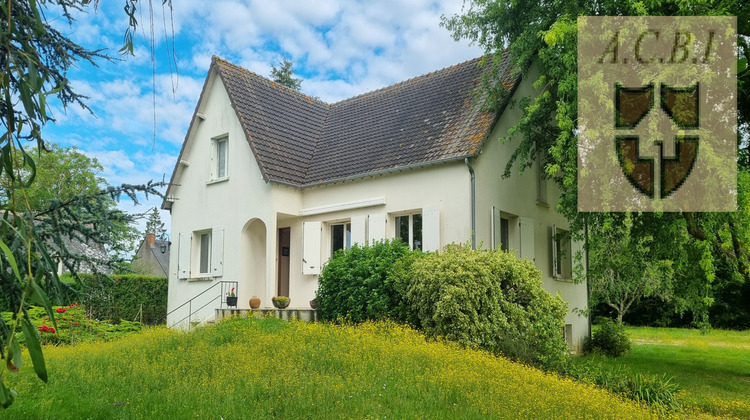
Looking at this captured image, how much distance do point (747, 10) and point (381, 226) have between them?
9.27 meters

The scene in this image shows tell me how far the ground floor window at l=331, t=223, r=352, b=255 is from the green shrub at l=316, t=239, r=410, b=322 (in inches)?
104

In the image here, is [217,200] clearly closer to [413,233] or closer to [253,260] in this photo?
[253,260]

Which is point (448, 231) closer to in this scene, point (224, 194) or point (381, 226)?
point (381, 226)

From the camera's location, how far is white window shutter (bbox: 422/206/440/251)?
1422 cm

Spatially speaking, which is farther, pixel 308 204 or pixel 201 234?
pixel 201 234

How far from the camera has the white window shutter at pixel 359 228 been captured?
15.6 meters

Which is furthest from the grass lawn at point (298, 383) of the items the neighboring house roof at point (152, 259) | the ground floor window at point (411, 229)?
the neighboring house roof at point (152, 259)

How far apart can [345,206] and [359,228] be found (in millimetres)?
779

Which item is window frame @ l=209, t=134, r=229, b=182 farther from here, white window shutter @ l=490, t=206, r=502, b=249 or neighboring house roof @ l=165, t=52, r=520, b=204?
white window shutter @ l=490, t=206, r=502, b=249

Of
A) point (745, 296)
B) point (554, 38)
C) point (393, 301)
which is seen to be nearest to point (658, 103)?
point (554, 38)

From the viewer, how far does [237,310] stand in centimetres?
A: 1490

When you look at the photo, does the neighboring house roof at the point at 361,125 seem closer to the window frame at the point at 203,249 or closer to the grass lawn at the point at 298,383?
the window frame at the point at 203,249

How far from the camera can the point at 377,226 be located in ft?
50.4

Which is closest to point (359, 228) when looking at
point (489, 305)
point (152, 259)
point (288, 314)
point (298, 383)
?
point (288, 314)
